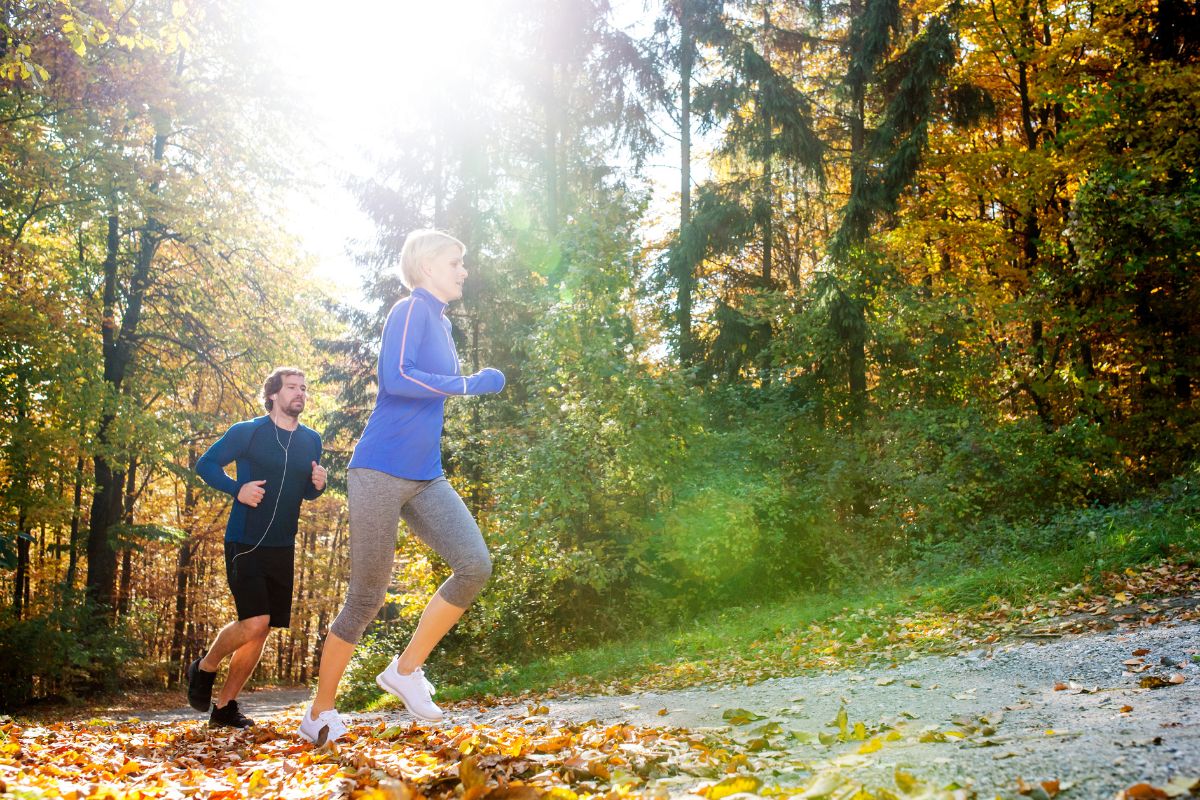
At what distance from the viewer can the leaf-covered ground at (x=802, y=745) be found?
240cm

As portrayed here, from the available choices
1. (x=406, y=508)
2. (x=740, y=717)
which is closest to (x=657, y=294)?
(x=406, y=508)

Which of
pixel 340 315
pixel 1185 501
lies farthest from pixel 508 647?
pixel 340 315

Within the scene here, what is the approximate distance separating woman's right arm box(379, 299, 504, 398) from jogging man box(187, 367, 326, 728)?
1.80 m

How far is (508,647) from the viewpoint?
11812 mm

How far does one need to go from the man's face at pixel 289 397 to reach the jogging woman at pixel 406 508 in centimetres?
193

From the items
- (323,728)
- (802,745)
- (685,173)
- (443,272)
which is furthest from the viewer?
(685,173)

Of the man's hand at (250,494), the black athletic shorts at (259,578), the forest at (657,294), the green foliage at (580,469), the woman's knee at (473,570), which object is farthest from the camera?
the forest at (657,294)

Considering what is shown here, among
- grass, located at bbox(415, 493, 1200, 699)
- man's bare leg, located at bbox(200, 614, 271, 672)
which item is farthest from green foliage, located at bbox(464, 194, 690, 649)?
man's bare leg, located at bbox(200, 614, 271, 672)

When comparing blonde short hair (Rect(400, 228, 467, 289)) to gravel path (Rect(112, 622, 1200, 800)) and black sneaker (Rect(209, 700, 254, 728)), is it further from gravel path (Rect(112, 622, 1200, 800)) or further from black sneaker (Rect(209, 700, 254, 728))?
black sneaker (Rect(209, 700, 254, 728))

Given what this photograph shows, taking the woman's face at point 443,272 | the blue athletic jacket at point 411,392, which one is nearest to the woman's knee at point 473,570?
the blue athletic jacket at point 411,392

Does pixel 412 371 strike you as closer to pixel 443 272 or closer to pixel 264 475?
pixel 443 272

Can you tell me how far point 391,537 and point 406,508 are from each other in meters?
0.15

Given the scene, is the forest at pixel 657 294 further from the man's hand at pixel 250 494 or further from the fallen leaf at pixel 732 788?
the fallen leaf at pixel 732 788

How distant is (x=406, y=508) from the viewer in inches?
161
